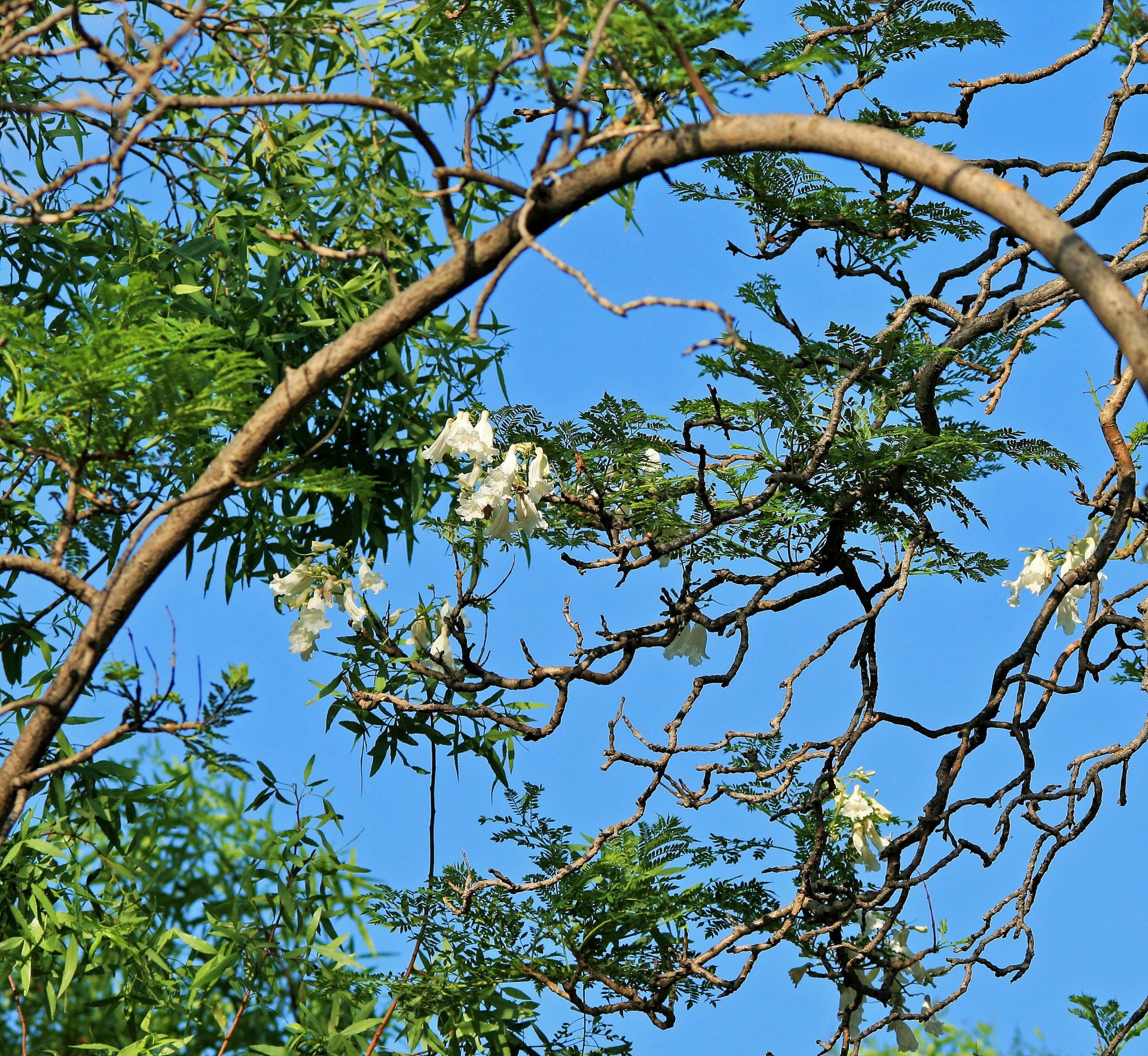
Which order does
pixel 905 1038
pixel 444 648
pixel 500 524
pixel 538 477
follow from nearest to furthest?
pixel 538 477 → pixel 500 524 → pixel 905 1038 → pixel 444 648

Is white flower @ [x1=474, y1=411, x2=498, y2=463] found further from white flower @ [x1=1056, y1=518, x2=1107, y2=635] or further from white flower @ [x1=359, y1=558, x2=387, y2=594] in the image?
white flower @ [x1=1056, y1=518, x2=1107, y2=635]

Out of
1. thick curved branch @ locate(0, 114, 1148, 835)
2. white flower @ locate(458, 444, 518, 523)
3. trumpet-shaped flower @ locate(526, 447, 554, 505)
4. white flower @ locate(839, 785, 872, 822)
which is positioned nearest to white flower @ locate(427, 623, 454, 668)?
white flower @ locate(458, 444, 518, 523)

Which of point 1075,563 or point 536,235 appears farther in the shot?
point 1075,563

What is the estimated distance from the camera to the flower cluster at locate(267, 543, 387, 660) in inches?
106

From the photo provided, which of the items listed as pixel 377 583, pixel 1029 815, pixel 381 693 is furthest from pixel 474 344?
pixel 1029 815

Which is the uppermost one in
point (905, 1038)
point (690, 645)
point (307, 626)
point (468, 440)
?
point (468, 440)

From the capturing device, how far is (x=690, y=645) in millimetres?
2701

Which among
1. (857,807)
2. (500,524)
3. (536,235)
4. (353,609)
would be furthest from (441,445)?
(857,807)

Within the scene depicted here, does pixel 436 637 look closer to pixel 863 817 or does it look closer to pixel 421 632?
pixel 421 632

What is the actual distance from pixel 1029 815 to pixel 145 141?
99.2 inches

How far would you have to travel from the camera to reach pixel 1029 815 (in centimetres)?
270

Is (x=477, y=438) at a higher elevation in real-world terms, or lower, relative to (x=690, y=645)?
higher

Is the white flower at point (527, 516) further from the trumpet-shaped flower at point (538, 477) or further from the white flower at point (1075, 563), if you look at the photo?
the white flower at point (1075, 563)

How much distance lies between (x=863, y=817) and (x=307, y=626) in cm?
141
